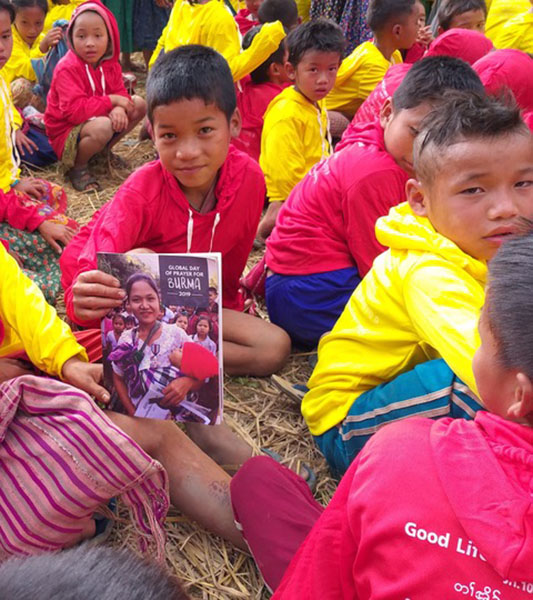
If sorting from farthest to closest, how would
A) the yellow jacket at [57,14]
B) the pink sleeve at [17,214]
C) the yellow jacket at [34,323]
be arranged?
the yellow jacket at [57,14] < the pink sleeve at [17,214] < the yellow jacket at [34,323]

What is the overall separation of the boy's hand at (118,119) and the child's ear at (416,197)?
2850mm

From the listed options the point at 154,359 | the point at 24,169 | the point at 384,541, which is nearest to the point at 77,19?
the point at 24,169

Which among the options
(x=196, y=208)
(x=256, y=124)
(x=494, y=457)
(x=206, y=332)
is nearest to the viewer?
(x=494, y=457)

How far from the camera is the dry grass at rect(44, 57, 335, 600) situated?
5.45 feet

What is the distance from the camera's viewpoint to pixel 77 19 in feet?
14.3

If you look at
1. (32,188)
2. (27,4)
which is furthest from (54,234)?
(27,4)

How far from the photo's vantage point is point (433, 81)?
2.35m

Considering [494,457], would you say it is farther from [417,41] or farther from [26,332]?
[417,41]

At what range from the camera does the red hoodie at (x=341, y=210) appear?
234 cm

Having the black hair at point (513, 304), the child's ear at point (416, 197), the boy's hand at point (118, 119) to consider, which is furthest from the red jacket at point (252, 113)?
the black hair at point (513, 304)

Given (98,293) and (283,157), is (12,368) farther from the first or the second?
(283,157)

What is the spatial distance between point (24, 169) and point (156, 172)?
2.37 metres

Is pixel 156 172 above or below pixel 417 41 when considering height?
below

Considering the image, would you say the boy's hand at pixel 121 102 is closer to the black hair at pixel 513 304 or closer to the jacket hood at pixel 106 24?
the jacket hood at pixel 106 24
